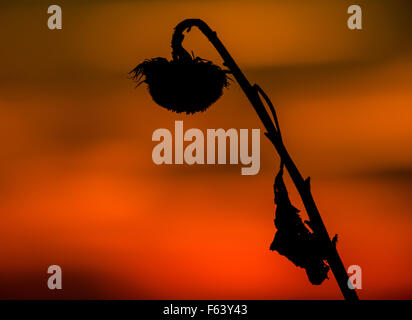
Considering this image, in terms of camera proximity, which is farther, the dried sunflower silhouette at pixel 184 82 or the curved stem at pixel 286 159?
the dried sunflower silhouette at pixel 184 82

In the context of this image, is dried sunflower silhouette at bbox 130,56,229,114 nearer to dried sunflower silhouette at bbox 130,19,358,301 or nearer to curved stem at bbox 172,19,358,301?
dried sunflower silhouette at bbox 130,19,358,301

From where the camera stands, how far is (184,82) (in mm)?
1356

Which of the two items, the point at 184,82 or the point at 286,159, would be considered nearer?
the point at 286,159

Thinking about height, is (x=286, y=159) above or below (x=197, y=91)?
below

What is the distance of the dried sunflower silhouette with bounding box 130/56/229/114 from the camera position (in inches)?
53.5

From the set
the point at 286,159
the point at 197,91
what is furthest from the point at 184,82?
the point at 286,159

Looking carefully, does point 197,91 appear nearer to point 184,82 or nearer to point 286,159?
point 184,82

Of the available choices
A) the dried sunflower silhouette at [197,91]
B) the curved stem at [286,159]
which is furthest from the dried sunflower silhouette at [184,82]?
the curved stem at [286,159]

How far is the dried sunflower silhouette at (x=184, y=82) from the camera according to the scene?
1.36 meters

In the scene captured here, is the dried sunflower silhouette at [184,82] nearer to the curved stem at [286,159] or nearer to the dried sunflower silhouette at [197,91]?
the dried sunflower silhouette at [197,91]

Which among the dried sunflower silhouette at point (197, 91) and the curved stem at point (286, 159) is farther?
the dried sunflower silhouette at point (197, 91)

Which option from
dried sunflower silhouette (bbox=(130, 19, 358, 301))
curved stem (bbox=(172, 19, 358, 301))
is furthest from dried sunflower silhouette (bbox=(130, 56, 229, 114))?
curved stem (bbox=(172, 19, 358, 301))
